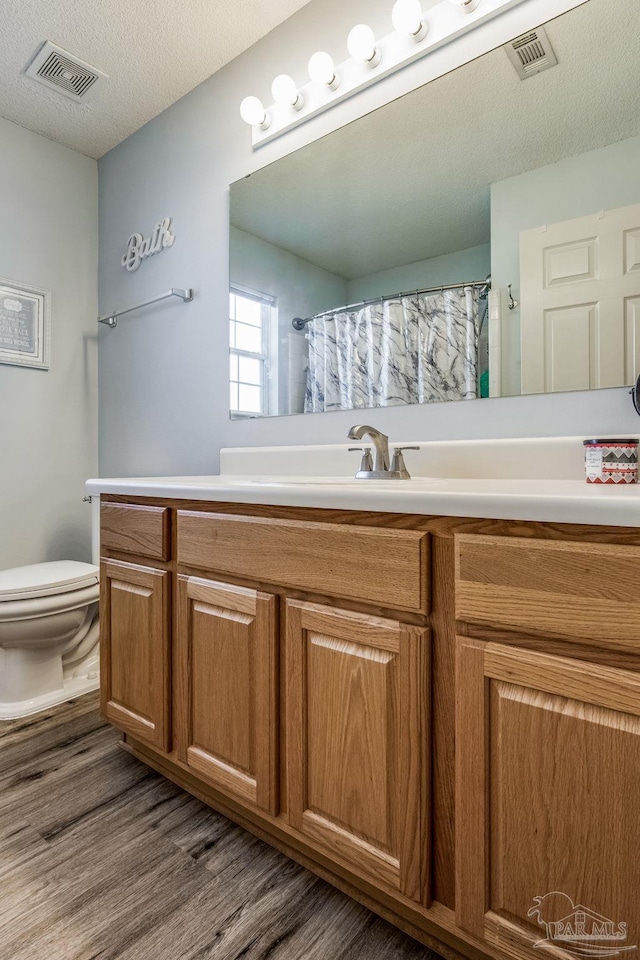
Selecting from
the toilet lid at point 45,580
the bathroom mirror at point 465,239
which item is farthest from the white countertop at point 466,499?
the toilet lid at point 45,580

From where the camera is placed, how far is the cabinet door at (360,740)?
2.59ft

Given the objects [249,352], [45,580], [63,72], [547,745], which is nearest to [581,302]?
[547,745]

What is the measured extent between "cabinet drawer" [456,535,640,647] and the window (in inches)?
46.3

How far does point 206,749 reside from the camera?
113cm

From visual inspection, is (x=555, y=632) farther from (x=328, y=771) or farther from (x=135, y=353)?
(x=135, y=353)

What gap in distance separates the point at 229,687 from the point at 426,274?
1132mm

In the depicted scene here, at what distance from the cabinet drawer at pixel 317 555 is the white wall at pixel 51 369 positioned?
4.94 feet

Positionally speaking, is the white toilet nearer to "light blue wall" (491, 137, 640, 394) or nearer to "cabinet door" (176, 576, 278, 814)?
"cabinet door" (176, 576, 278, 814)

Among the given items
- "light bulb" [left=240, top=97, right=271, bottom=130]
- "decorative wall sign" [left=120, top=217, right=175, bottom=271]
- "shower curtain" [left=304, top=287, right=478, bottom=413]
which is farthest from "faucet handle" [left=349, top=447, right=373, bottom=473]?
"decorative wall sign" [left=120, top=217, right=175, bottom=271]

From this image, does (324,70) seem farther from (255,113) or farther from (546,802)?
(546,802)

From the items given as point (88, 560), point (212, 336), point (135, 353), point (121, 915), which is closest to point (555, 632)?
point (121, 915)

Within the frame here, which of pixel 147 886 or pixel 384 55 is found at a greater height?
pixel 384 55

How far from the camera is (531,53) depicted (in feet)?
3.93

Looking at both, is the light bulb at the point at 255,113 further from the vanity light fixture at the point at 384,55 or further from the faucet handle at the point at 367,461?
the faucet handle at the point at 367,461
